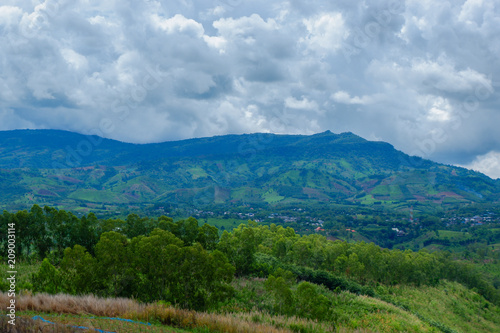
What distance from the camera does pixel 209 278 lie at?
17797 millimetres

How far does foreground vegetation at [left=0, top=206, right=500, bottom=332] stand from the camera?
13.4 m

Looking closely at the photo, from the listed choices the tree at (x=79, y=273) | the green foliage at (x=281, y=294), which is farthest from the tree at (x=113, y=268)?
the green foliage at (x=281, y=294)

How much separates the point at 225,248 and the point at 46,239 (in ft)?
55.5

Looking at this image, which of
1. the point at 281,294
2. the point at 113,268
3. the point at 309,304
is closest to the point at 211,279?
the point at 281,294

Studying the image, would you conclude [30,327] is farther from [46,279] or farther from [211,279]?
[211,279]

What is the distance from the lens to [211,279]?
1786 cm

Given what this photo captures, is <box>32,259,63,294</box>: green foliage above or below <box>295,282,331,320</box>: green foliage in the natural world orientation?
above

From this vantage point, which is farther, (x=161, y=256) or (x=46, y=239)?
(x=46, y=239)

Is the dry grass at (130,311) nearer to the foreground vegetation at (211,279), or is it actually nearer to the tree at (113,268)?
the foreground vegetation at (211,279)

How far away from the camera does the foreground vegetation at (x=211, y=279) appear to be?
13375 millimetres

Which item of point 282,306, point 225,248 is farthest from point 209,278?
point 225,248

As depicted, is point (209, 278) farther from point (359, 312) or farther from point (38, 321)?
point (359, 312)

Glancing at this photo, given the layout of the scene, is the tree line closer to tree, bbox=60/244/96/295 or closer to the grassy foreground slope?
tree, bbox=60/244/96/295

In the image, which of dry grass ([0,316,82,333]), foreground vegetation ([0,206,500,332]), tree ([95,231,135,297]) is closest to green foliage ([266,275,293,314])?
foreground vegetation ([0,206,500,332])
